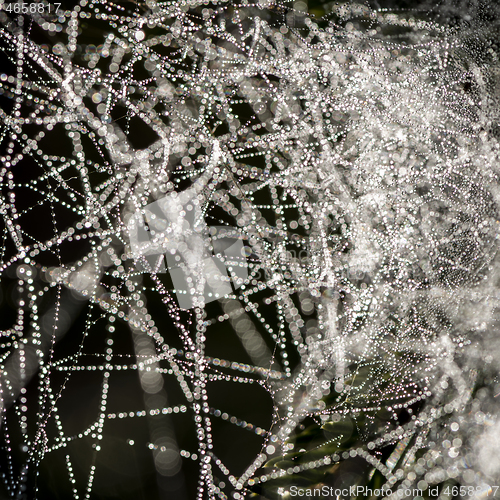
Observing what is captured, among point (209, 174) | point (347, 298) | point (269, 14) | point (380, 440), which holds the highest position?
point (269, 14)

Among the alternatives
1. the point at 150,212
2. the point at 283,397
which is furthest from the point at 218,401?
the point at 150,212

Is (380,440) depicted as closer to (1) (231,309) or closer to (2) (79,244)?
(1) (231,309)

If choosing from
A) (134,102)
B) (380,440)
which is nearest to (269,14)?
(134,102)

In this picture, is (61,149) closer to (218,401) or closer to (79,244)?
(79,244)

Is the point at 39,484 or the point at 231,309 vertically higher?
the point at 231,309

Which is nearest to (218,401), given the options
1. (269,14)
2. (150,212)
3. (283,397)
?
(283,397)

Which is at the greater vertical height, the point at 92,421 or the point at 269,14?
the point at 269,14
